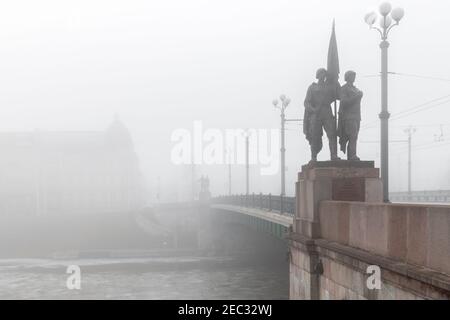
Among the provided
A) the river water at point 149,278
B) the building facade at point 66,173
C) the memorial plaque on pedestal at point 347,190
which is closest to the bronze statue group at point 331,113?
the memorial plaque on pedestal at point 347,190

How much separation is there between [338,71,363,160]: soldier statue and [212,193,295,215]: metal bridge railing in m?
11.9

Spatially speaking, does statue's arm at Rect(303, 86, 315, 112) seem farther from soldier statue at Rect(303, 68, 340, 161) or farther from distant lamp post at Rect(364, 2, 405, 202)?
distant lamp post at Rect(364, 2, 405, 202)

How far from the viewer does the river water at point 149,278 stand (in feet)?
121

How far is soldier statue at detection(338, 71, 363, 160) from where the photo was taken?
12.3 m

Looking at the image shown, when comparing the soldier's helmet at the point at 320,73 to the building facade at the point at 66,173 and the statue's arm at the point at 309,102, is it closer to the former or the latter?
the statue's arm at the point at 309,102

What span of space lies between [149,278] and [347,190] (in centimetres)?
3513

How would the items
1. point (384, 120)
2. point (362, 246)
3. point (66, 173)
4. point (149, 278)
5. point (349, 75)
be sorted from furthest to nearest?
point (66, 173) → point (149, 278) → point (384, 120) → point (349, 75) → point (362, 246)

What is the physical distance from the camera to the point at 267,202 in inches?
1293

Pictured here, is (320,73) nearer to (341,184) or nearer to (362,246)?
(341,184)

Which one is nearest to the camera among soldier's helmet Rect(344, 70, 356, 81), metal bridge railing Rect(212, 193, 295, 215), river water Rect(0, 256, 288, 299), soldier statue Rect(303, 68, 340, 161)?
soldier's helmet Rect(344, 70, 356, 81)

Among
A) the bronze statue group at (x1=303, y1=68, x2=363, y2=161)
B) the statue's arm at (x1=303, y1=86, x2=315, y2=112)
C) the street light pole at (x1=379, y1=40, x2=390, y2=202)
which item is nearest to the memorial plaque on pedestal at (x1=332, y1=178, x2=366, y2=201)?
the bronze statue group at (x1=303, y1=68, x2=363, y2=161)

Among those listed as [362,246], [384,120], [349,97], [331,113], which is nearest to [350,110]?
[349,97]

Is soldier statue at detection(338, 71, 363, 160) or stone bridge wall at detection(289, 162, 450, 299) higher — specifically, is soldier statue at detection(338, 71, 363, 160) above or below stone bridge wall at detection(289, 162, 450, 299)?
above
